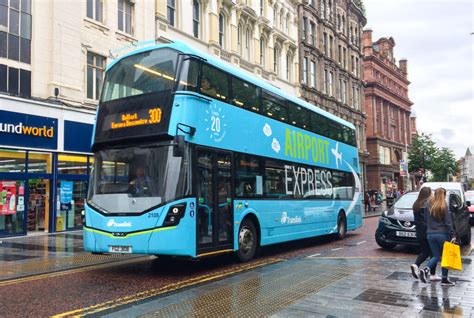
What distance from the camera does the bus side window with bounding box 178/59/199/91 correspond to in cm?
853

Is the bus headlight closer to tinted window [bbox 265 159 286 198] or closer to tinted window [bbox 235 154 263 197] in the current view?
tinted window [bbox 235 154 263 197]

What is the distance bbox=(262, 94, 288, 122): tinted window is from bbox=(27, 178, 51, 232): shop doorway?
9928 millimetres

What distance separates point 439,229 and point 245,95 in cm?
521

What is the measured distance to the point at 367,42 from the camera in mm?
59031

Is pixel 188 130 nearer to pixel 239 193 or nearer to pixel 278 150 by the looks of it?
pixel 239 193

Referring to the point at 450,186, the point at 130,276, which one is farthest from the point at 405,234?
the point at 130,276

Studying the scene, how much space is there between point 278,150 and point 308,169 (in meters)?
1.96

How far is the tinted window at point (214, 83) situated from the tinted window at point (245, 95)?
32 cm

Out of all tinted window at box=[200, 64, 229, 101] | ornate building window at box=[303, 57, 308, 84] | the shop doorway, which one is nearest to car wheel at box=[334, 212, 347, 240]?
tinted window at box=[200, 64, 229, 101]

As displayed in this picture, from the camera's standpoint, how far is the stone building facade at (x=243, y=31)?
23.9 metres

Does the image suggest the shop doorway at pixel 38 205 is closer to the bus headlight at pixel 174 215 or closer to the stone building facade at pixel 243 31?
the stone building facade at pixel 243 31

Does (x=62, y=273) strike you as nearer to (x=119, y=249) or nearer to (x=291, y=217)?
(x=119, y=249)

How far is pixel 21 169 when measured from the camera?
1586cm

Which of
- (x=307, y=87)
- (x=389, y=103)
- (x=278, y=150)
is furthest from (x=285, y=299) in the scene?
(x=389, y=103)
